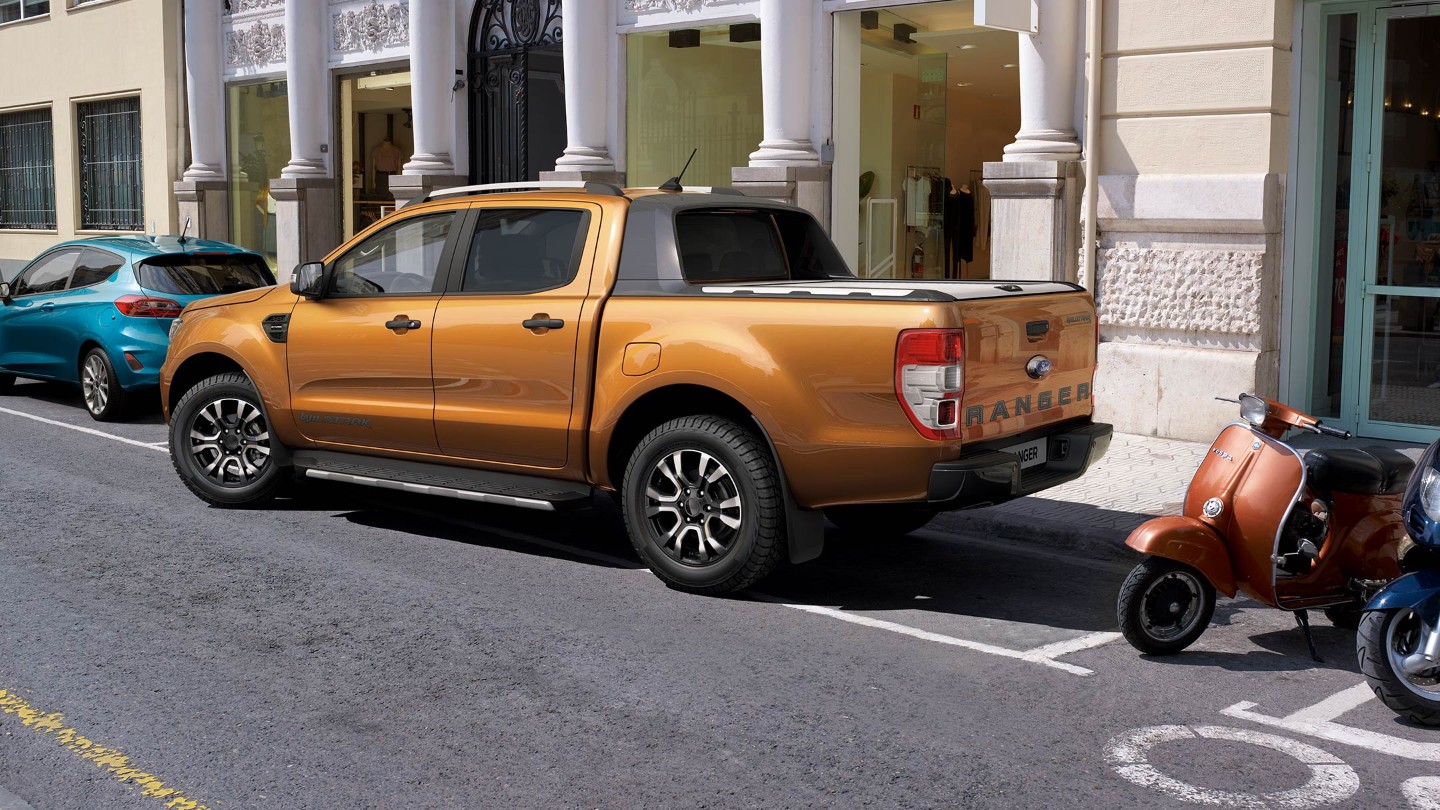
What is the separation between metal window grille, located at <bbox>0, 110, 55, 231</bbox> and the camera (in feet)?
83.1

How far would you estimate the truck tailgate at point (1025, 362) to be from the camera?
6012mm

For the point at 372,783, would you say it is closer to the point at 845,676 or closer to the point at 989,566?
the point at 845,676

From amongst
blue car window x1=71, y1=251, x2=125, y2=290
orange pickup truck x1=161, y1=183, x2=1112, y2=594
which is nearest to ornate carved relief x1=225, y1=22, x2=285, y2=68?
blue car window x1=71, y1=251, x2=125, y2=290

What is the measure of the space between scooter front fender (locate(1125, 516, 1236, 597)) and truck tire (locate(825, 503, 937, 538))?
1101 millimetres

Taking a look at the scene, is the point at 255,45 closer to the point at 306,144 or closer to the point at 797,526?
the point at 306,144

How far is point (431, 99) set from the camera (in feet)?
57.9

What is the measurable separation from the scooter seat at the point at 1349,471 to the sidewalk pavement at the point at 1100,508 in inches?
62.7

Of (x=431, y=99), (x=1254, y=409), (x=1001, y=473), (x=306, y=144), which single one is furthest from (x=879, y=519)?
(x=306, y=144)

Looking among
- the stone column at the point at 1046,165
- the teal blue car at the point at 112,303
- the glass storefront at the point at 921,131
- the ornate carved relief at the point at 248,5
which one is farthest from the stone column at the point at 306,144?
the stone column at the point at 1046,165

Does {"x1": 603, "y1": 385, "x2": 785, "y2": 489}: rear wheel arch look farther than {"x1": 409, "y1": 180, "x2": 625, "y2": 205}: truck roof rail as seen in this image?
No

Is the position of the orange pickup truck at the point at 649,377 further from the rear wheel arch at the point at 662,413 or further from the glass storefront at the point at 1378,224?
the glass storefront at the point at 1378,224

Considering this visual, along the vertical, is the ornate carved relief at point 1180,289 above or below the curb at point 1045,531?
above

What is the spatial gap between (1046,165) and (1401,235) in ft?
8.61

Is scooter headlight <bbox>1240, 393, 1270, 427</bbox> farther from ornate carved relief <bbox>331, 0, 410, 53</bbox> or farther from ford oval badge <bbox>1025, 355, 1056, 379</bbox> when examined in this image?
ornate carved relief <bbox>331, 0, 410, 53</bbox>
